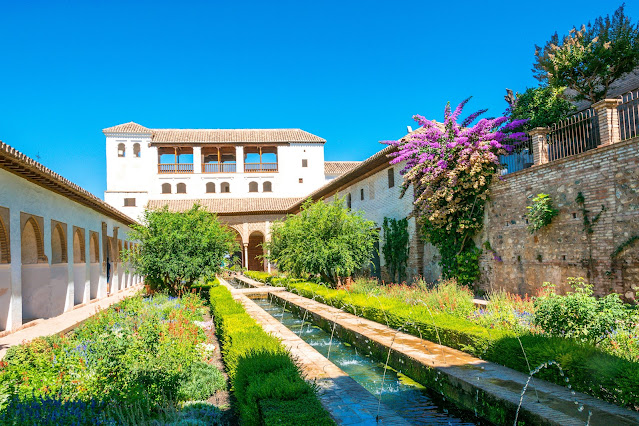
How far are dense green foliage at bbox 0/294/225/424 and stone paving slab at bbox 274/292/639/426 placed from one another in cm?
276

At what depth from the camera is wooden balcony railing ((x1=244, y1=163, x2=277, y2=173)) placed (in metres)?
39.3

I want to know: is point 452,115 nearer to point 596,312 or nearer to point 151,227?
point 596,312

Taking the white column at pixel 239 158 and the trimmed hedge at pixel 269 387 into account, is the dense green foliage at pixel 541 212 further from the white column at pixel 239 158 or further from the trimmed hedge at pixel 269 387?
the white column at pixel 239 158

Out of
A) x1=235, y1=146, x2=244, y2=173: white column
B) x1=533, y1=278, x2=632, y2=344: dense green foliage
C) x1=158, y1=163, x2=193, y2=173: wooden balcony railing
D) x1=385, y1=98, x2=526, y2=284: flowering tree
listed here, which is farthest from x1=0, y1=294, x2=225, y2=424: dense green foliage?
x1=235, y1=146, x2=244, y2=173: white column

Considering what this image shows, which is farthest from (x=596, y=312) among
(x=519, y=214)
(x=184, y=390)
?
(x=519, y=214)

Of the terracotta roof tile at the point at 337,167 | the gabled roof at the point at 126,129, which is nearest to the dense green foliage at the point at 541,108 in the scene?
the gabled roof at the point at 126,129

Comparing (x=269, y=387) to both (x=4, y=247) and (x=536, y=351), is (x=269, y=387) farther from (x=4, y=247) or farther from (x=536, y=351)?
(x=4, y=247)

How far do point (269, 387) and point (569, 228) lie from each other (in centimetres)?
834

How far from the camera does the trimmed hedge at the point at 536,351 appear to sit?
4.46 m

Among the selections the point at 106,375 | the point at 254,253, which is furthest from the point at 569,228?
the point at 254,253

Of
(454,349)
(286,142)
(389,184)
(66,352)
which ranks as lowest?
(454,349)

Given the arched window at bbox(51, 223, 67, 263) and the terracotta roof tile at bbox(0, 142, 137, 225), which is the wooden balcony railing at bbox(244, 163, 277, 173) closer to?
the terracotta roof tile at bbox(0, 142, 137, 225)

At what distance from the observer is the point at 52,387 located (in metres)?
4.88

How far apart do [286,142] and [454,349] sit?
A: 109ft
